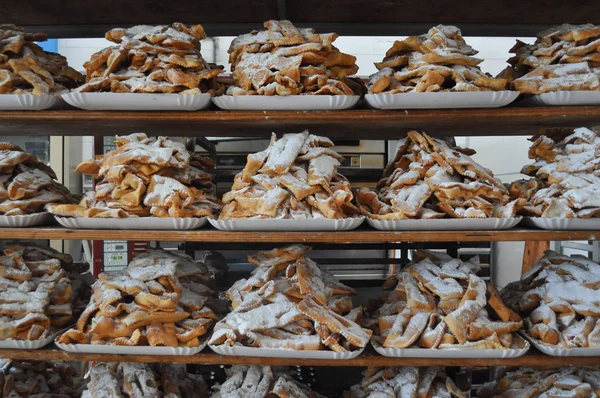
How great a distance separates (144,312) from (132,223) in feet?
1.17

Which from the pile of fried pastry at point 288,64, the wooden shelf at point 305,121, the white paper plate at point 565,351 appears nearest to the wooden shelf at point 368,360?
the white paper plate at point 565,351

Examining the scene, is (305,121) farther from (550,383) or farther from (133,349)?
(550,383)

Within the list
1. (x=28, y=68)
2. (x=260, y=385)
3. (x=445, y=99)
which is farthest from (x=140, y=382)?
(x=445, y=99)

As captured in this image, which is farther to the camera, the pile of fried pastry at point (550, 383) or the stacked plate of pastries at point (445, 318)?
the pile of fried pastry at point (550, 383)

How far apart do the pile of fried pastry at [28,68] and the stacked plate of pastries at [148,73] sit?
167 millimetres

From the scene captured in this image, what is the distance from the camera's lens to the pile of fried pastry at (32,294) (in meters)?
1.96

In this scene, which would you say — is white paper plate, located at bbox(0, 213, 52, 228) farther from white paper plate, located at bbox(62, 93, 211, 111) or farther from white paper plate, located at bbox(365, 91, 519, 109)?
white paper plate, located at bbox(365, 91, 519, 109)

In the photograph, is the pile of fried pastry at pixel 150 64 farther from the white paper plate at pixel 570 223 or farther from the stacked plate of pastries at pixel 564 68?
the white paper plate at pixel 570 223

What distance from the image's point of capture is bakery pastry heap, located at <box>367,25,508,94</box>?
1933mm

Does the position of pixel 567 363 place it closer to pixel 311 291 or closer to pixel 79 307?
pixel 311 291

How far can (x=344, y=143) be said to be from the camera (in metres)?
3.71

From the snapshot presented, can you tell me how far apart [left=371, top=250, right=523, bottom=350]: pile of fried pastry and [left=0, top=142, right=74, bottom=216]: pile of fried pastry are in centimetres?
152

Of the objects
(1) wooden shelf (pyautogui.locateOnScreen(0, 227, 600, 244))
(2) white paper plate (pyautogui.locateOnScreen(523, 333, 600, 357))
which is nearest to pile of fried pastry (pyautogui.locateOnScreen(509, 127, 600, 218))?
(1) wooden shelf (pyautogui.locateOnScreen(0, 227, 600, 244))

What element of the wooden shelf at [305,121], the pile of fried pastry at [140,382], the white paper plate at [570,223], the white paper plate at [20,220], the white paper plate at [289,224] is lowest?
the pile of fried pastry at [140,382]
